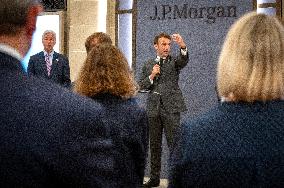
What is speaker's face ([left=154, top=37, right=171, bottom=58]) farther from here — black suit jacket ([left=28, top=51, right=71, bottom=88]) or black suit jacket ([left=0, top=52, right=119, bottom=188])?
black suit jacket ([left=0, top=52, right=119, bottom=188])

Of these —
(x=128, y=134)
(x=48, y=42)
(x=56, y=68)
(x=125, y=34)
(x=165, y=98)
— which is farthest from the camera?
(x=125, y=34)

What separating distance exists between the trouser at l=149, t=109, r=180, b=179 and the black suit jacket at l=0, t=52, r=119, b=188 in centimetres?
492

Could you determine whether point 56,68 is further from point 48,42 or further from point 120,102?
point 120,102

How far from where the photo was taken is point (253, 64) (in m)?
1.56

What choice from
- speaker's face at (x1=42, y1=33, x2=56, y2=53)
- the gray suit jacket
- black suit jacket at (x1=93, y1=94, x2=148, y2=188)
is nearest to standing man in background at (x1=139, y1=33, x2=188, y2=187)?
the gray suit jacket

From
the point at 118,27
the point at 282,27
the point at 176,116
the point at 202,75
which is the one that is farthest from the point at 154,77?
the point at 282,27

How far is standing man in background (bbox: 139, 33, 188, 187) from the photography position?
6141 millimetres

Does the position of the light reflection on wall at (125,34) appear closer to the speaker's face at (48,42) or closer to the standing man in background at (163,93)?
the speaker's face at (48,42)

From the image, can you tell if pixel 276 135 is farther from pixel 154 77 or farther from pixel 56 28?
pixel 56 28

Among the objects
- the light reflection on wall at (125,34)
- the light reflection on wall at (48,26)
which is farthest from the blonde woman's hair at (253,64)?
the light reflection on wall at (48,26)

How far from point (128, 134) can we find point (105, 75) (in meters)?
0.35

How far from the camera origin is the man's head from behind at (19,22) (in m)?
1.21

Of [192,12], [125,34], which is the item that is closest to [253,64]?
[192,12]

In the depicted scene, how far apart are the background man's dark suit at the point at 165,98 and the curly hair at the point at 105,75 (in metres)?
2.93
